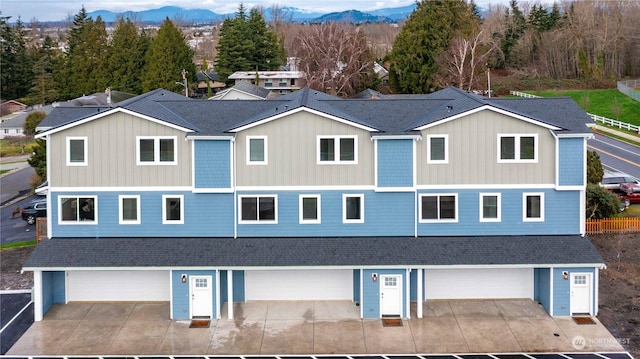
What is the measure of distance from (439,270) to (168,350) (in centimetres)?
1093

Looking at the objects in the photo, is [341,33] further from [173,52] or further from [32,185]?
[32,185]

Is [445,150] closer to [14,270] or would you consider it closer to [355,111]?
[355,111]

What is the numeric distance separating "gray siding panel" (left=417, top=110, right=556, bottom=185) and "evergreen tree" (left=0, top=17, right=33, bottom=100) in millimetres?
90121

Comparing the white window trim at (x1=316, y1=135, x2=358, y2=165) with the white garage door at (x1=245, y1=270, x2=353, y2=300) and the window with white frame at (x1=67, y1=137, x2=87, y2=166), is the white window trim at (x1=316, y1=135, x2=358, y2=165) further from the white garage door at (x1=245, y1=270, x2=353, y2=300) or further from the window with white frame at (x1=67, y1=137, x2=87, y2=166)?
the window with white frame at (x1=67, y1=137, x2=87, y2=166)

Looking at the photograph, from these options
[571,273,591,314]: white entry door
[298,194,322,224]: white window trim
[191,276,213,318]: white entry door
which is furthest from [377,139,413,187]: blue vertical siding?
[191,276,213,318]: white entry door

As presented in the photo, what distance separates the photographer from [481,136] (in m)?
23.9

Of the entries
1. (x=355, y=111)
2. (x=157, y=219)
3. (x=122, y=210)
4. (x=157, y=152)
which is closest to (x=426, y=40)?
(x=355, y=111)

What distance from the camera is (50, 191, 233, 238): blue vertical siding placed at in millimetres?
24078

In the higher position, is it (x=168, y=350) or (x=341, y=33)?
(x=341, y=33)

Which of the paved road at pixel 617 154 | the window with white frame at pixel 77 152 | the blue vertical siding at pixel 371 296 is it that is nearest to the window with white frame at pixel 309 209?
the blue vertical siding at pixel 371 296

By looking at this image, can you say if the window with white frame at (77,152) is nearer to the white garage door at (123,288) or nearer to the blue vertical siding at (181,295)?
the white garage door at (123,288)

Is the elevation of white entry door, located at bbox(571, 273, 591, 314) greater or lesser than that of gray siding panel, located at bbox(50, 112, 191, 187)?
lesser

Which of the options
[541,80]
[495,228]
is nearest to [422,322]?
[495,228]

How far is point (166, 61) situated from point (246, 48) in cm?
1699
